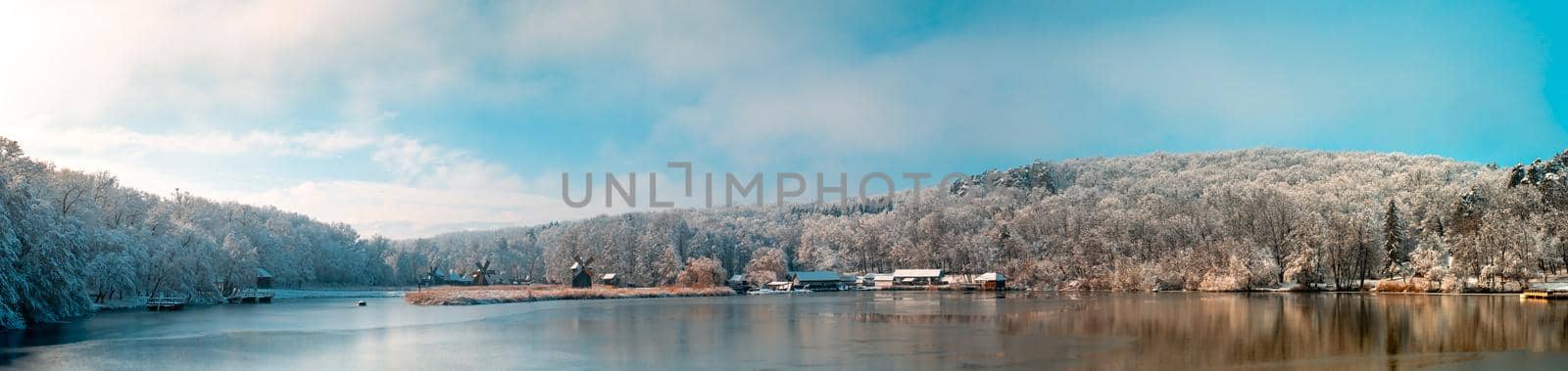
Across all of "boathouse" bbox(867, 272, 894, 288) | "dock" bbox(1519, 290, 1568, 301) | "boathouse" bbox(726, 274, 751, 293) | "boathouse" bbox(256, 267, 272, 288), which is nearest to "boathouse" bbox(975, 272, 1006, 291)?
"boathouse" bbox(867, 272, 894, 288)

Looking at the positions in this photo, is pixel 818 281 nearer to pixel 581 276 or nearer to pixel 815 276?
pixel 815 276

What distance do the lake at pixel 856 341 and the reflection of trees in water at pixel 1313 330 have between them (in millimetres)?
74

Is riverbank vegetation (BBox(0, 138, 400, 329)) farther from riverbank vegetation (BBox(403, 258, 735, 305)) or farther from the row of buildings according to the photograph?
the row of buildings

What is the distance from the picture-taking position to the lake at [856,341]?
20125 millimetres

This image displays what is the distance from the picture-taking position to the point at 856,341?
2606 centimetres

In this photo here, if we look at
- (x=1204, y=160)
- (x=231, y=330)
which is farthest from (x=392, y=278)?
(x=1204, y=160)

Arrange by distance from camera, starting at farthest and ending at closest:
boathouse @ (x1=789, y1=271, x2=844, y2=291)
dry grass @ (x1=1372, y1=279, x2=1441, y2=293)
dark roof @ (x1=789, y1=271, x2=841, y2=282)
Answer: dark roof @ (x1=789, y1=271, x2=841, y2=282), boathouse @ (x1=789, y1=271, x2=844, y2=291), dry grass @ (x1=1372, y1=279, x2=1441, y2=293)

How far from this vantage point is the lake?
2012cm

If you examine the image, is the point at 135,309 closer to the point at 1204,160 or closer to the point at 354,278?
the point at 354,278

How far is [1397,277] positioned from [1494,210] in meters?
9.79

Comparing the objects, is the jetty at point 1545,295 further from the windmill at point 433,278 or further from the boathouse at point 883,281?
the windmill at point 433,278

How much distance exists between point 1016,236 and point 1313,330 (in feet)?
243

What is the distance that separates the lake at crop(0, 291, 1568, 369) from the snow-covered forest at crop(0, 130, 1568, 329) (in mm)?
7238

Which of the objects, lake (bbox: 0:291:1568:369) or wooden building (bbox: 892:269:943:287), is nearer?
lake (bbox: 0:291:1568:369)
